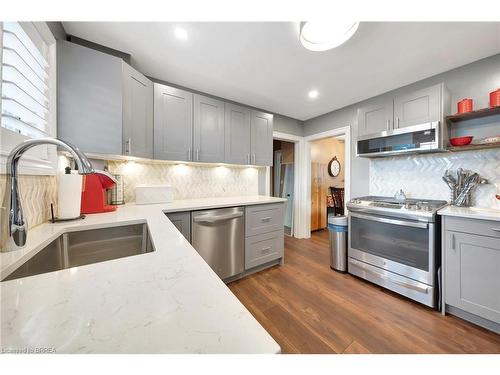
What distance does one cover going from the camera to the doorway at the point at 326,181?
4.29 metres

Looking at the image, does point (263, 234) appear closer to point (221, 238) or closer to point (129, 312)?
point (221, 238)

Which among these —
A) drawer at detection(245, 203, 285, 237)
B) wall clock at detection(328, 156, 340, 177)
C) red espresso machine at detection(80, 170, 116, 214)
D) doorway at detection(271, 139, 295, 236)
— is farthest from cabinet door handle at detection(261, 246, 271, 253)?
wall clock at detection(328, 156, 340, 177)

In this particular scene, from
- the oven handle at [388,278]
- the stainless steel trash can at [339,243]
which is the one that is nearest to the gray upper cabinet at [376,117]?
the stainless steel trash can at [339,243]

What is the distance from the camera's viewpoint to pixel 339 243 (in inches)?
93.5

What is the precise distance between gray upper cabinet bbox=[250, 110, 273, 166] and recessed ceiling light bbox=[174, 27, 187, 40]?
1.28 metres

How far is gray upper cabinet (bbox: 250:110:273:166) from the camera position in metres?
2.70

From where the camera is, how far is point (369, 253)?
81.8 inches

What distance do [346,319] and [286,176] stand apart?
2977mm

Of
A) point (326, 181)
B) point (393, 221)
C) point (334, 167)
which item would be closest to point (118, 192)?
point (393, 221)

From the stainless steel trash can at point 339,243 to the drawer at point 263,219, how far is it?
0.70 metres

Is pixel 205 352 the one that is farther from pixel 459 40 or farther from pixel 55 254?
pixel 459 40

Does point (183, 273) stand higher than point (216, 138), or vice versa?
point (216, 138)
